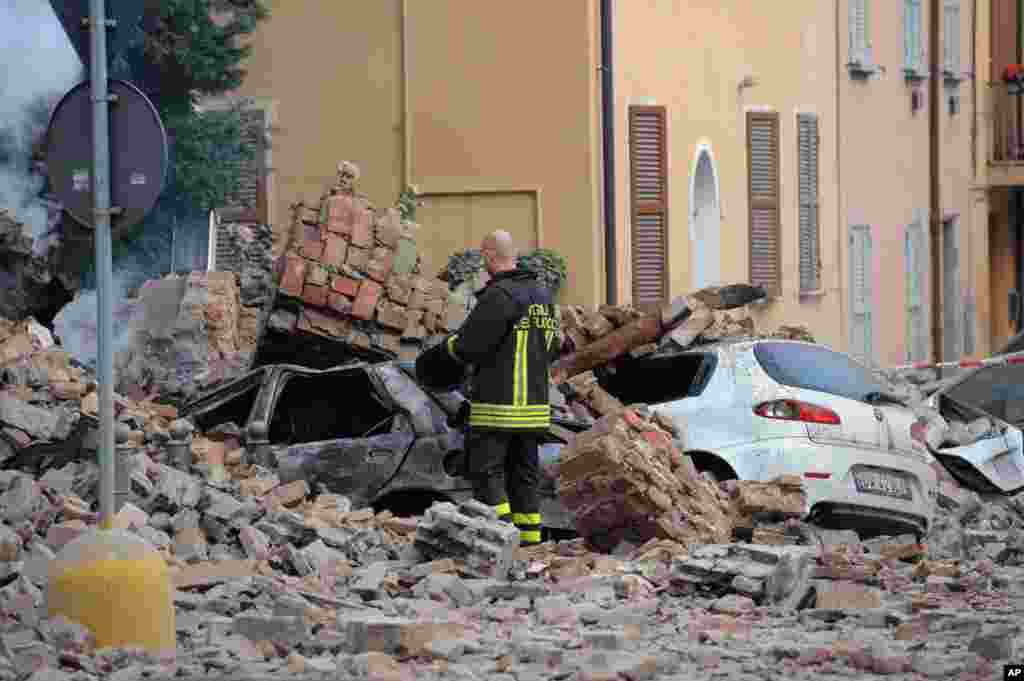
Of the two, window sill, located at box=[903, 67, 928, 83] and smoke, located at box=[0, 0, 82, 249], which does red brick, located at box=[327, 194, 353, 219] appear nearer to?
smoke, located at box=[0, 0, 82, 249]

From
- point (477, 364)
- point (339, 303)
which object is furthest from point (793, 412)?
point (339, 303)

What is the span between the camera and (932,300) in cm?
3391

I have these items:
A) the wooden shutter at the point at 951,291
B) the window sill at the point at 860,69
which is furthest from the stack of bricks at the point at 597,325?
the wooden shutter at the point at 951,291

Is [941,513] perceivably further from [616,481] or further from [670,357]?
[616,481]

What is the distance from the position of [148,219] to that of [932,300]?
16.2 meters

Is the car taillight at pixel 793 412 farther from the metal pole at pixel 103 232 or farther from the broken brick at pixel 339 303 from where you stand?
the metal pole at pixel 103 232

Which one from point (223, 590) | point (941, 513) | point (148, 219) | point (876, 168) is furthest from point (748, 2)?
point (223, 590)

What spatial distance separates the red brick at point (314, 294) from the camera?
1582 centimetres

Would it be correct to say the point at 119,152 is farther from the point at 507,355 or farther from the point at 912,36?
the point at 912,36

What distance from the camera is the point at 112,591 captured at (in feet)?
28.0

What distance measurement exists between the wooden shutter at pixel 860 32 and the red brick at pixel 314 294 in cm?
1514

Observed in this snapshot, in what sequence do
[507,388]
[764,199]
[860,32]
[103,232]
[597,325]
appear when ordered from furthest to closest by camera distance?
[860,32]
[764,199]
[597,325]
[507,388]
[103,232]

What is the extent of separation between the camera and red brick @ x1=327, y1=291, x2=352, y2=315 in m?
15.9

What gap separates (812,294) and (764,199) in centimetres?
193
